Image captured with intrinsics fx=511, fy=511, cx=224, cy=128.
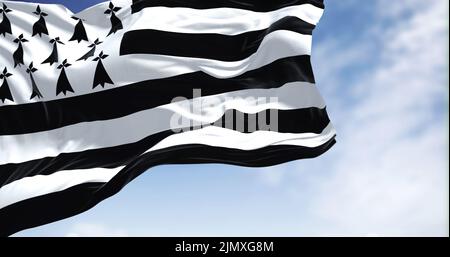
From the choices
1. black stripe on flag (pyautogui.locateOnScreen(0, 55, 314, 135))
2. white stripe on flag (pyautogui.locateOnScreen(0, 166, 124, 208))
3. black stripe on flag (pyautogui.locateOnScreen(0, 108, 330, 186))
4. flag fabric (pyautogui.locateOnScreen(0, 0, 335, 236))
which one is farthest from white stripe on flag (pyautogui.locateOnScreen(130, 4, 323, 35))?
white stripe on flag (pyautogui.locateOnScreen(0, 166, 124, 208))

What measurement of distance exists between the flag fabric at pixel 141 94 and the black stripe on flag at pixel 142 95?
A: 0.02 m

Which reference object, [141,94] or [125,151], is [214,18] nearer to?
[141,94]

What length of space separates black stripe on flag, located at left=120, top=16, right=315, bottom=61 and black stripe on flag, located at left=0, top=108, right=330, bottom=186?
1.13 m

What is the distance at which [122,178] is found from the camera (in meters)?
6.90

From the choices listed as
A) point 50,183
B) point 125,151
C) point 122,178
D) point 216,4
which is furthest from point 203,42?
point 50,183

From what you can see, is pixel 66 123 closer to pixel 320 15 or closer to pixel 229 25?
pixel 229 25

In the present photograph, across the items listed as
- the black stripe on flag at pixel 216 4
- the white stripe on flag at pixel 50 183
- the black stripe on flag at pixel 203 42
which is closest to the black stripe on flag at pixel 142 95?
the black stripe on flag at pixel 203 42

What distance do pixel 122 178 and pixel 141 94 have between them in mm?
1423

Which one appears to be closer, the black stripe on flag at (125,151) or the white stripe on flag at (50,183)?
the white stripe on flag at (50,183)

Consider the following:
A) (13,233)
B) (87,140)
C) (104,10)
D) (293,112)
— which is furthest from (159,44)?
(13,233)

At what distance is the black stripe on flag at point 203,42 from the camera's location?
784 cm

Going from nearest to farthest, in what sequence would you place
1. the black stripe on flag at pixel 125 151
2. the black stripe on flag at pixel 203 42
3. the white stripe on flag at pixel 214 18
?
the black stripe on flag at pixel 125 151 → the black stripe on flag at pixel 203 42 → the white stripe on flag at pixel 214 18

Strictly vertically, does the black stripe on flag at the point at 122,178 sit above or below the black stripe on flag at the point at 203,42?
below

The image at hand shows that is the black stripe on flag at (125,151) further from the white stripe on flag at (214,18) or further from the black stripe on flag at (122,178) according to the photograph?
the white stripe on flag at (214,18)
